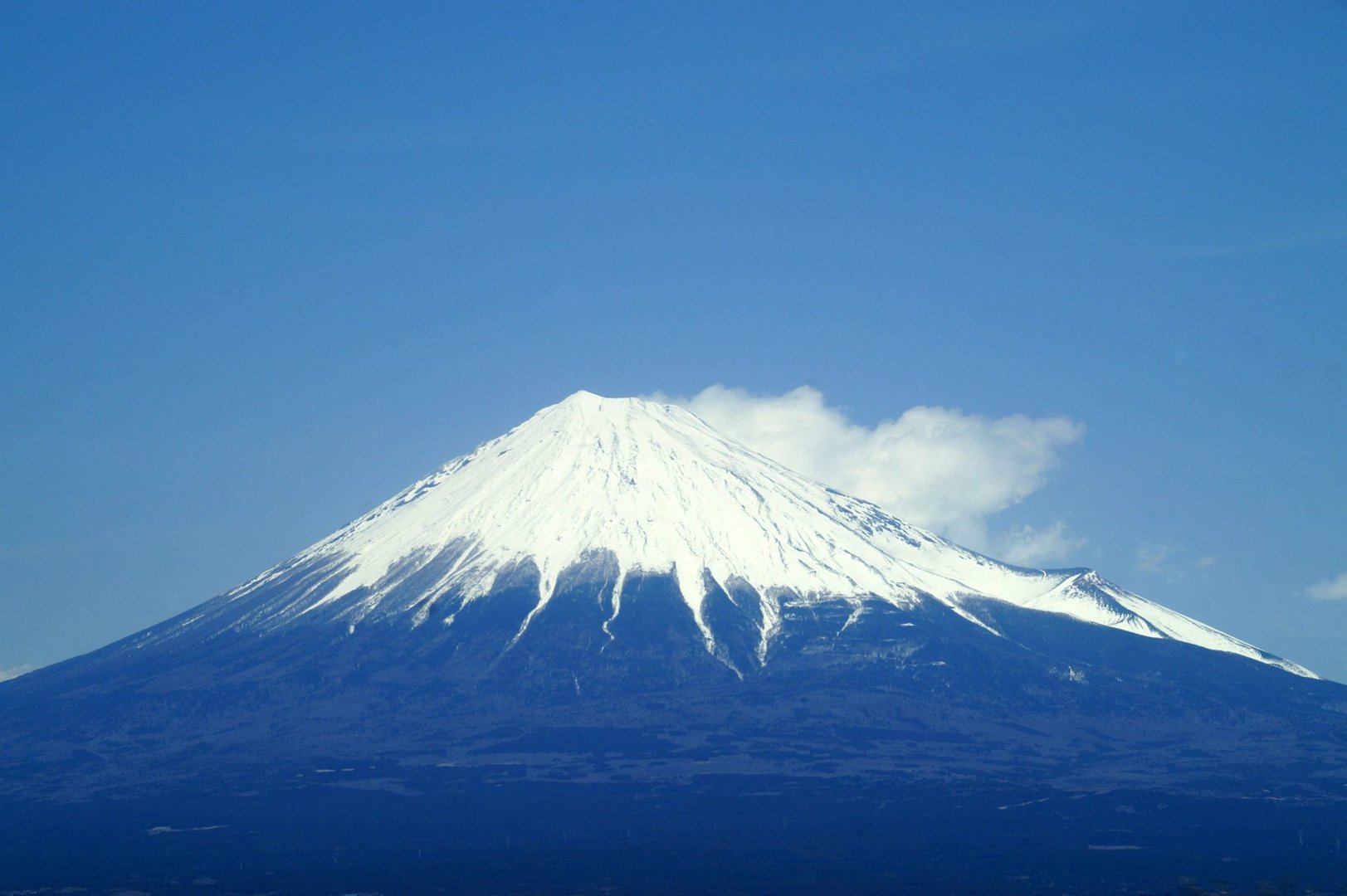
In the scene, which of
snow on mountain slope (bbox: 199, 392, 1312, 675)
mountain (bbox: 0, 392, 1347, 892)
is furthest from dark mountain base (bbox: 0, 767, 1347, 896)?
snow on mountain slope (bbox: 199, 392, 1312, 675)

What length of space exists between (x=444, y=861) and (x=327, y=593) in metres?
83.4

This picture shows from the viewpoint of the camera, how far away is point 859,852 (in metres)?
101

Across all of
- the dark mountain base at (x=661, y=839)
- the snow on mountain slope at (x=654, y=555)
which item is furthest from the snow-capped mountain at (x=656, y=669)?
the dark mountain base at (x=661, y=839)

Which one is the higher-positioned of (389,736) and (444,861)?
(389,736)

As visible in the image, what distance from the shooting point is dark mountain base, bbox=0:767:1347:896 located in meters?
91.9

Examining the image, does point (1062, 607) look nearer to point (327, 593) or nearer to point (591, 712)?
point (591, 712)

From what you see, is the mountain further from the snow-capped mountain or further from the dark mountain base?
the dark mountain base

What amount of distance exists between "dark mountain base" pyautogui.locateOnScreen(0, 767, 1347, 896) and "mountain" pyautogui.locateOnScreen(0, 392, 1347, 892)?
651 millimetres

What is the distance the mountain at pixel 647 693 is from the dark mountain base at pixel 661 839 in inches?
25.6

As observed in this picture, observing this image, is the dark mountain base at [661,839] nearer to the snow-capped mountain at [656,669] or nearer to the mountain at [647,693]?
the mountain at [647,693]

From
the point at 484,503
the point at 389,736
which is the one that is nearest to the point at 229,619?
the point at 484,503

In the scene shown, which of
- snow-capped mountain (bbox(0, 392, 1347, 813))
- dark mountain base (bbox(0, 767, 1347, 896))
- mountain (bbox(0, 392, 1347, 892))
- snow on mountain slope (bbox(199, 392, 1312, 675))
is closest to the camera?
dark mountain base (bbox(0, 767, 1347, 896))

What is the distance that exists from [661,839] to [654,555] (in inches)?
2892

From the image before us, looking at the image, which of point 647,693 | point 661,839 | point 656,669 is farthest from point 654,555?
point 661,839
